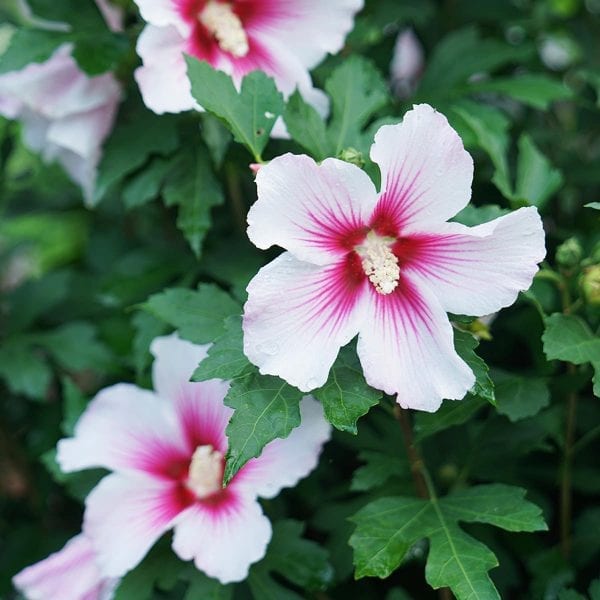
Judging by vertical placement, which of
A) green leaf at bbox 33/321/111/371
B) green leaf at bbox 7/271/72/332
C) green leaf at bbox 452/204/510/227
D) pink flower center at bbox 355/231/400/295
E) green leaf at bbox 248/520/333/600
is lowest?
green leaf at bbox 7/271/72/332

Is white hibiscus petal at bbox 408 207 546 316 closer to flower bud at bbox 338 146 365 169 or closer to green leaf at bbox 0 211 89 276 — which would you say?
flower bud at bbox 338 146 365 169

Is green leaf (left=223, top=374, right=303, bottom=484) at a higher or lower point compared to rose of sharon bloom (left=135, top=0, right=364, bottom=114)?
lower

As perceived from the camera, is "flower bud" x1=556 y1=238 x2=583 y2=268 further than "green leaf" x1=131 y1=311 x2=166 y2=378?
No

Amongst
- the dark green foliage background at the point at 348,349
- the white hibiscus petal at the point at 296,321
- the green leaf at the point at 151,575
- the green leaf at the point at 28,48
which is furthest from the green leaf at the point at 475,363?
the green leaf at the point at 28,48

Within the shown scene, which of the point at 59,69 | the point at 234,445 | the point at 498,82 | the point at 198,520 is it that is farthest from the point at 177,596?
the point at 498,82

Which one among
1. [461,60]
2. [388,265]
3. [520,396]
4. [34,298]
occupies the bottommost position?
[34,298]

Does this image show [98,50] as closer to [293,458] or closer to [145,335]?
[145,335]

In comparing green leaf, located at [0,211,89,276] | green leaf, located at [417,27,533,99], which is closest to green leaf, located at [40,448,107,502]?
green leaf, located at [417,27,533,99]

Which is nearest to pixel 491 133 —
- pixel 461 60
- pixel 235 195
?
pixel 461 60
